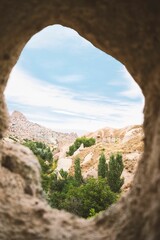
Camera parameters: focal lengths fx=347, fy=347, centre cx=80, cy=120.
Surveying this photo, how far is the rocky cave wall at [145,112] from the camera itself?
6.86m

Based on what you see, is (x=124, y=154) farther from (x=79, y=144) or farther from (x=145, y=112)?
(x=145, y=112)

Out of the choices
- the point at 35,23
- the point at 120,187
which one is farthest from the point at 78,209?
the point at 35,23

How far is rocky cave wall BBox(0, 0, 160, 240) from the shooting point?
6855mm

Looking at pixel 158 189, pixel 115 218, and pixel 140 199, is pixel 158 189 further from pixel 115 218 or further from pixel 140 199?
pixel 115 218

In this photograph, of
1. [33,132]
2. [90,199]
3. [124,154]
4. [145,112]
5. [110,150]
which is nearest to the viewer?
[145,112]

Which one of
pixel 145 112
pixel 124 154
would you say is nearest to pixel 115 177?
pixel 124 154

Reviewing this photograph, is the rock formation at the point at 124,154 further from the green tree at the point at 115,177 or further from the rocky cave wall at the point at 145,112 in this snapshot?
the rocky cave wall at the point at 145,112

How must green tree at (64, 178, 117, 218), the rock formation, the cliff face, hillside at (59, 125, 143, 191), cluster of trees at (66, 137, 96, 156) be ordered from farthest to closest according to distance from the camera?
the cliff face
cluster of trees at (66, 137, 96, 156)
hillside at (59, 125, 143, 191)
the rock formation
green tree at (64, 178, 117, 218)

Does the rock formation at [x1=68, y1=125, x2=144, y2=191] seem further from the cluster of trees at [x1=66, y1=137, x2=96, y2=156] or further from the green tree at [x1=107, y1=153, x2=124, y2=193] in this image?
the cluster of trees at [x1=66, y1=137, x2=96, y2=156]

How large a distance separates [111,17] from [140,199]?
13.3 ft

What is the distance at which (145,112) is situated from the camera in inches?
328

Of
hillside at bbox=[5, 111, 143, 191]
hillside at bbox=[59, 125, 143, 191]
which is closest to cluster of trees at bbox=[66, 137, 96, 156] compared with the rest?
hillside at bbox=[5, 111, 143, 191]

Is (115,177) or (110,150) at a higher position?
(110,150)

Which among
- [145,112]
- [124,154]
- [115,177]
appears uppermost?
[124,154]
